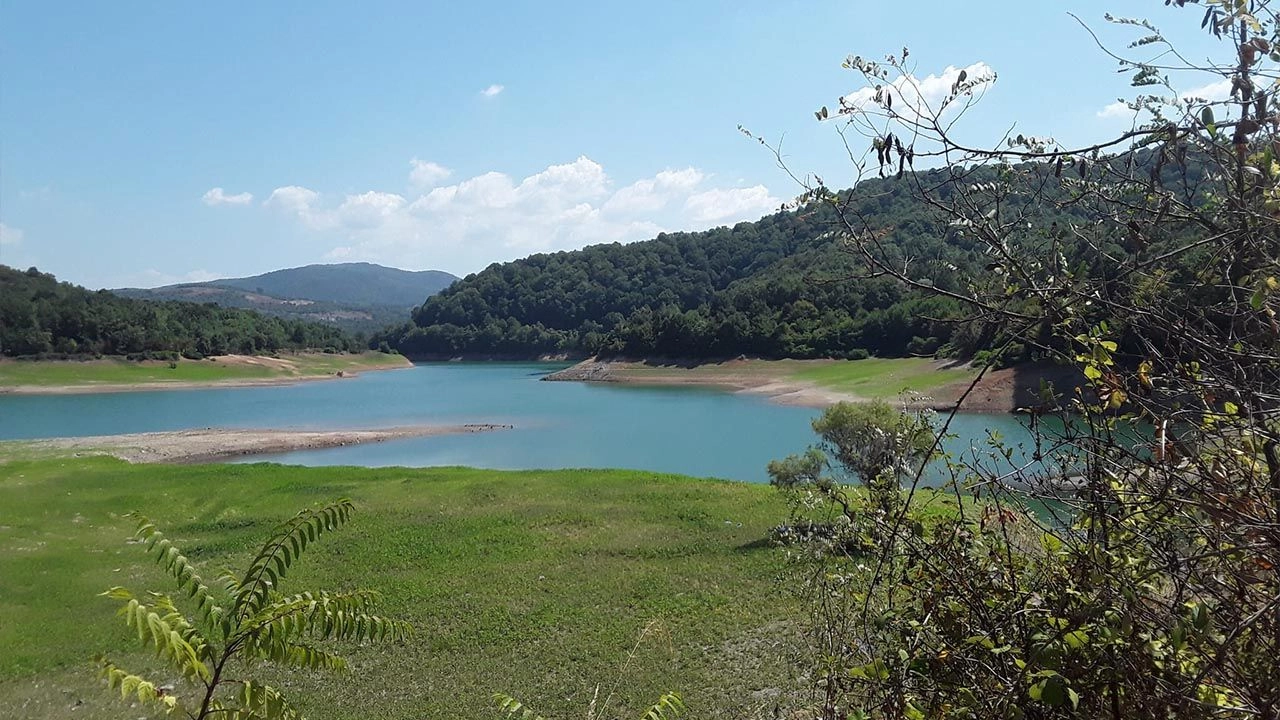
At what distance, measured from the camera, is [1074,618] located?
64.1 inches

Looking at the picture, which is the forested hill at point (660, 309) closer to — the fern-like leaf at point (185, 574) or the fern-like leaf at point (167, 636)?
the fern-like leaf at point (185, 574)

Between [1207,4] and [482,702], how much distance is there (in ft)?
26.9

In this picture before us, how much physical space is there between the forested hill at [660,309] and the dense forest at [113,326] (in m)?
31.5

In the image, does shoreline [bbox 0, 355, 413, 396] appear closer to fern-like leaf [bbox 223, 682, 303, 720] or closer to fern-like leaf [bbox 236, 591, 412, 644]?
fern-like leaf [bbox 236, 591, 412, 644]

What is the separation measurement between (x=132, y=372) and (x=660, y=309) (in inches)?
2540

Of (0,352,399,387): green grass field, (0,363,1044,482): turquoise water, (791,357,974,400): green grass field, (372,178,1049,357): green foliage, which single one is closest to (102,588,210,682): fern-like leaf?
(0,363,1044,482): turquoise water

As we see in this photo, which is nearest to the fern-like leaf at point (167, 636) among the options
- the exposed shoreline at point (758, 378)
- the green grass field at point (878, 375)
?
the exposed shoreline at point (758, 378)

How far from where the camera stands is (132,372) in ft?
212

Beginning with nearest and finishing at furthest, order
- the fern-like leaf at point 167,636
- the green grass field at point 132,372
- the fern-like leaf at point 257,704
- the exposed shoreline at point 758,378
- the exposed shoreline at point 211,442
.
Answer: the fern-like leaf at point 167,636 → the fern-like leaf at point 257,704 → the exposed shoreline at point 211,442 → the exposed shoreline at point 758,378 → the green grass field at point 132,372

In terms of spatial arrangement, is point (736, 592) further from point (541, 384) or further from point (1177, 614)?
point (541, 384)

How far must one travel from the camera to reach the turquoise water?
3056 centimetres

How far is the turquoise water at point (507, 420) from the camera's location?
100ft

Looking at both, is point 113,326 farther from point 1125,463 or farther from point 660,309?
point 1125,463

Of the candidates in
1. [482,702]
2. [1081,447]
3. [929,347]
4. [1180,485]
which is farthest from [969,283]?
[929,347]
